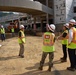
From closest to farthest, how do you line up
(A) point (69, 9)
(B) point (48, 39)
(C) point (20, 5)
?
(B) point (48, 39), (C) point (20, 5), (A) point (69, 9)

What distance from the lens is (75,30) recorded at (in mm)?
9250

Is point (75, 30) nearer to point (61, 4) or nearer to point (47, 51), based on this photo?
point (47, 51)

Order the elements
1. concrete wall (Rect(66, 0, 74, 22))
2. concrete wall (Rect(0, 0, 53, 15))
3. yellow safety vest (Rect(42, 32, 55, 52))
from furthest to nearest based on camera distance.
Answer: concrete wall (Rect(66, 0, 74, 22))
concrete wall (Rect(0, 0, 53, 15))
yellow safety vest (Rect(42, 32, 55, 52))

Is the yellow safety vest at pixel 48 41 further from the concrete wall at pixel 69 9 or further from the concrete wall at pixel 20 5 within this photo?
the concrete wall at pixel 69 9

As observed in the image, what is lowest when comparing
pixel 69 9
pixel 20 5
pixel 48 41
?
pixel 48 41

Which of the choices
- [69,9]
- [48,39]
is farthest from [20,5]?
[48,39]

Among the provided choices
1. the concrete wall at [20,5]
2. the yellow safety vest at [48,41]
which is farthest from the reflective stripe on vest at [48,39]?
the concrete wall at [20,5]

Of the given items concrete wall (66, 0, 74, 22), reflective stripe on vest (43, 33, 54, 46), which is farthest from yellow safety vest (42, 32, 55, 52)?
concrete wall (66, 0, 74, 22)

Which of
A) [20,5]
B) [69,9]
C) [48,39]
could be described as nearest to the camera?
[48,39]

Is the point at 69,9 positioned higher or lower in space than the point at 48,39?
higher

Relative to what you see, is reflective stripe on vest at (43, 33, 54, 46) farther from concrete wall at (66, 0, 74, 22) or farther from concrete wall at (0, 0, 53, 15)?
concrete wall at (66, 0, 74, 22)

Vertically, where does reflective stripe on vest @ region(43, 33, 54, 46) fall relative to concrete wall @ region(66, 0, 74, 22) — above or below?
below

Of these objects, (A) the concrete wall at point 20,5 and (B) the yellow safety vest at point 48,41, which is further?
(A) the concrete wall at point 20,5

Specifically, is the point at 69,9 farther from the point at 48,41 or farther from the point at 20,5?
the point at 48,41
